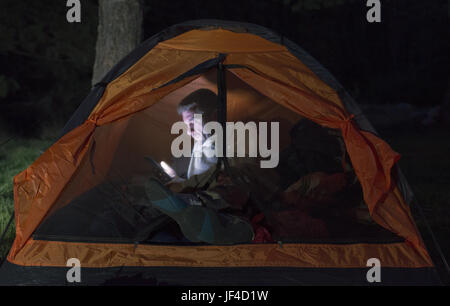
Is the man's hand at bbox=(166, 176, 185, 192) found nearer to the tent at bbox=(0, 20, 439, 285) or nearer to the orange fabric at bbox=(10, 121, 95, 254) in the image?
the tent at bbox=(0, 20, 439, 285)

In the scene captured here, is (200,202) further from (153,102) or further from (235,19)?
(235,19)

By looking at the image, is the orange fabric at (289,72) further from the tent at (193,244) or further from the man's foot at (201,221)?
the man's foot at (201,221)

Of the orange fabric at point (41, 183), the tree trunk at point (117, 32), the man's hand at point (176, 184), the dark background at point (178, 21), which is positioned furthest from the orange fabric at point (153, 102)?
the dark background at point (178, 21)

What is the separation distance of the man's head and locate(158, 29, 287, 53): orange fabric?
731mm

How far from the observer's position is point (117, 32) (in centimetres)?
502

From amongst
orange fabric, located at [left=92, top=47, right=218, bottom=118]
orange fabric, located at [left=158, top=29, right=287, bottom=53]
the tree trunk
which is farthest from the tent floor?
the tree trunk

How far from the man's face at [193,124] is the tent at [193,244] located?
2.51ft

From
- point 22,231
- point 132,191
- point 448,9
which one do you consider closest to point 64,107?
point 132,191

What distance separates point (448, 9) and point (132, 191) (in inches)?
545

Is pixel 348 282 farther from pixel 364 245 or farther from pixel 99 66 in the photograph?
pixel 99 66

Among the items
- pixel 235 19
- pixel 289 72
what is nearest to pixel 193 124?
pixel 289 72

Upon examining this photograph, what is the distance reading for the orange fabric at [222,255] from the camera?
2883 mm

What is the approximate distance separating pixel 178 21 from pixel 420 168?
6.76 m
